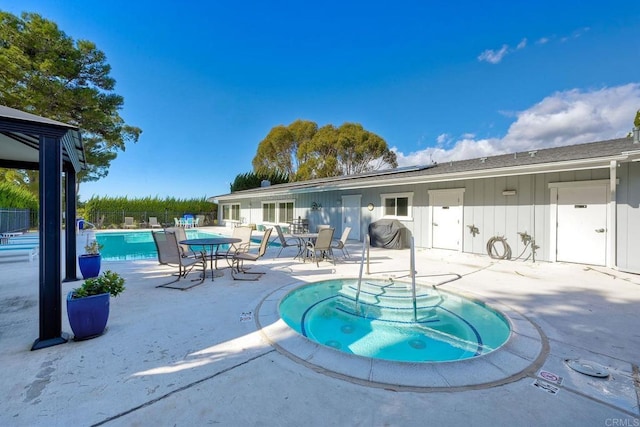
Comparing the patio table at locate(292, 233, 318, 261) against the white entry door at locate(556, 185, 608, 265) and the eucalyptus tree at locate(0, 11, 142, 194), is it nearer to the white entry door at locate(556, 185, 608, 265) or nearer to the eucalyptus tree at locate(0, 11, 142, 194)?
the white entry door at locate(556, 185, 608, 265)

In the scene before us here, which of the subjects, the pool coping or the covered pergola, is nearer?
the pool coping

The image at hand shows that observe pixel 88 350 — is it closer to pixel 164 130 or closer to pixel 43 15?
pixel 43 15

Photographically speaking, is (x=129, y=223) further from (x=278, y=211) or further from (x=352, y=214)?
(x=352, y=214)

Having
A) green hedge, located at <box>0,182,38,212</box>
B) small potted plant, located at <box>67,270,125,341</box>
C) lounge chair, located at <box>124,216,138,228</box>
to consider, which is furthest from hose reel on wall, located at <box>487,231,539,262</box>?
lounge chair, located at <box>124,216,138,228</box>

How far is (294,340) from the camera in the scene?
9.11 feet

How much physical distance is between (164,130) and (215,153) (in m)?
6.47

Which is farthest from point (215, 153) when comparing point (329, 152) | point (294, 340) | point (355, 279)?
point (294, 340)

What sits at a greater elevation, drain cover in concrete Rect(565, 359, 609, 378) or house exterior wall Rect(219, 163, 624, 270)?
house exterior wall Rect(219, 163, 624, 270)

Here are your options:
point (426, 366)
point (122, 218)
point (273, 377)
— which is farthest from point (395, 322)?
point (122, 218)

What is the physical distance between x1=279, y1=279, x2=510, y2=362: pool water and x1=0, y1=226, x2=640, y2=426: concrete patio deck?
0.40 meters

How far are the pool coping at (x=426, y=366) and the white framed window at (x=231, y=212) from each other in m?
19.1

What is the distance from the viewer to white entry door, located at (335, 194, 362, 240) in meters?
12.0

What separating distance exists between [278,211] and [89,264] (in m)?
11.6

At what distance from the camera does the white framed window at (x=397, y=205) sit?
396 inches
